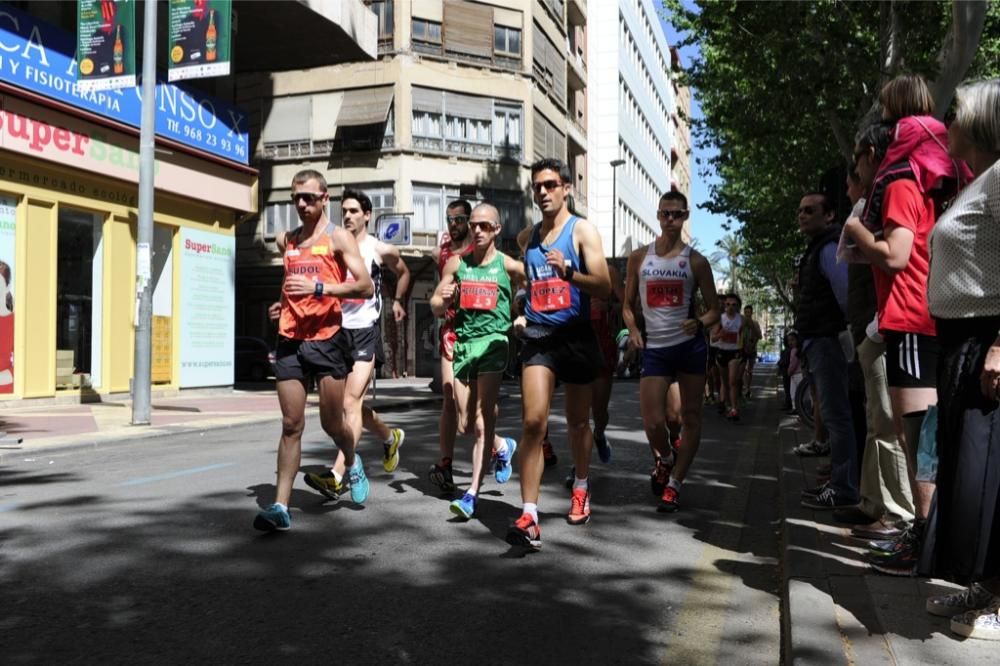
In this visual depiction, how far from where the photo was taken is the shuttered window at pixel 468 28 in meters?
33.0

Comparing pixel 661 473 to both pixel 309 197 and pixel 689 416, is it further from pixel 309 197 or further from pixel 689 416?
pixel 309 197

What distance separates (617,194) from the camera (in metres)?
47.7

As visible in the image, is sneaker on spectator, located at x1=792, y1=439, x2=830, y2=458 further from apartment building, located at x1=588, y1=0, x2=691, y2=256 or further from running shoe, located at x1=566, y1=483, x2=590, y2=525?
apartment building, located at x1=588, y1=0, x2=691, y2=256

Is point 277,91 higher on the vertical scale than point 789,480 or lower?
higher

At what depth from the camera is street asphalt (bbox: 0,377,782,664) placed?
134 inches

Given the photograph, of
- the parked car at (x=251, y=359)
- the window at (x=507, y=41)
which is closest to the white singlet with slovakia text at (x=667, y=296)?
the parked car at (x=251, y=359)

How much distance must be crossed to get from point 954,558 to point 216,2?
15277 millimetres

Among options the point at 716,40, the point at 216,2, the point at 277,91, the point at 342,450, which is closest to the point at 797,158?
the point at 716,40

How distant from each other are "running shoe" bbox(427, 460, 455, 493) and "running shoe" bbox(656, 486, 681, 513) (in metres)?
1.38

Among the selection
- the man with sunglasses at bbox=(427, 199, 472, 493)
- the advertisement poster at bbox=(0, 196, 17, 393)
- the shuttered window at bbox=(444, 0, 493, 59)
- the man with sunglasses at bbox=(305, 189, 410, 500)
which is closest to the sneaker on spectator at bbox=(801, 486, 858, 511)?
the man with sunglasses at bbox=(427, 199, 472, 493)

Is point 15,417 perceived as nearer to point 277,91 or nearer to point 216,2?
point 216,2

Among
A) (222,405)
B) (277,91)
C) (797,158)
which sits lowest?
(222,405)

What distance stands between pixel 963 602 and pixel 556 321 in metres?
2.48

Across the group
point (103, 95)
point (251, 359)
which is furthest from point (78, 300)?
point (251, 359)
